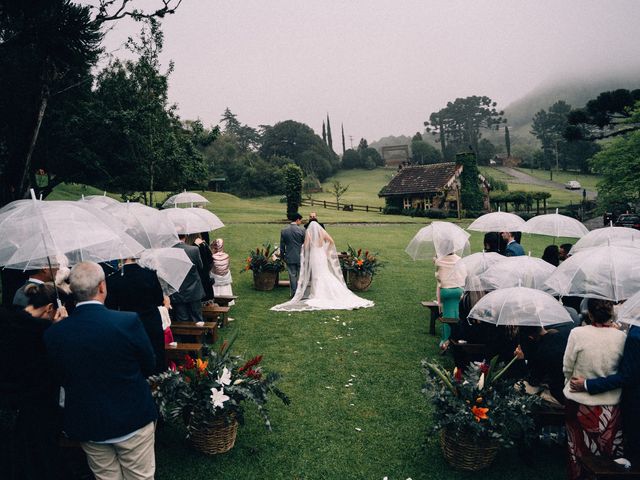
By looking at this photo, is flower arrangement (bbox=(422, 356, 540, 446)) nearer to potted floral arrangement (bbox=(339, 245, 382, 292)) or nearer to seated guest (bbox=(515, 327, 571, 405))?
seated guest (bbox=(515, 327, 571, 405))

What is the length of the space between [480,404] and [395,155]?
10836 cm

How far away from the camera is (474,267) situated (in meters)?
7.75

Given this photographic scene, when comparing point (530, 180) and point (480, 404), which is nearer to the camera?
point (480, 404)

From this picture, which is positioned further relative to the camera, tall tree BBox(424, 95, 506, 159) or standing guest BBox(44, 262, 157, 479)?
tall tree BBox(424, 95, 506, 159)

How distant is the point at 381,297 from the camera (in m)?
13.2

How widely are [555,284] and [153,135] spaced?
1708cm

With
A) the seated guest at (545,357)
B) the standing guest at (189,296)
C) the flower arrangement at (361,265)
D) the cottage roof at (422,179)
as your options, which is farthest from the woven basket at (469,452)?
the cottage roof at (422,179)

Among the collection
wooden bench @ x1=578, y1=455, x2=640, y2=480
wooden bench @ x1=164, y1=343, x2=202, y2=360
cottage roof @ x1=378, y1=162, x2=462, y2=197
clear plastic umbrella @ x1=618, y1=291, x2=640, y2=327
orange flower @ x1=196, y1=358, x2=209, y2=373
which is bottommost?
wooden bench @ x1=578, y1=455, x2=640, y2=480

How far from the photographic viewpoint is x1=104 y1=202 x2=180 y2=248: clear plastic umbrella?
6.90 m

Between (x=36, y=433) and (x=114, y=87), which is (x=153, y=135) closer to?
(x=114, y=87)

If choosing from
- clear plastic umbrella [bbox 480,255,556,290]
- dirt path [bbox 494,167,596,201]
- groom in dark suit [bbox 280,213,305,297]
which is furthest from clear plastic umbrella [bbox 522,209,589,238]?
dirt path [bbox 494,167,596,201]

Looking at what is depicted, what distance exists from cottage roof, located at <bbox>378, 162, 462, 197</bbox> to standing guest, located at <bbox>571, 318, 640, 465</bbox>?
48140mm

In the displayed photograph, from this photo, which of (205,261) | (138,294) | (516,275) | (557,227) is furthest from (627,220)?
(138,294)

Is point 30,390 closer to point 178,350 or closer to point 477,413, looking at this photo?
point 178,350
